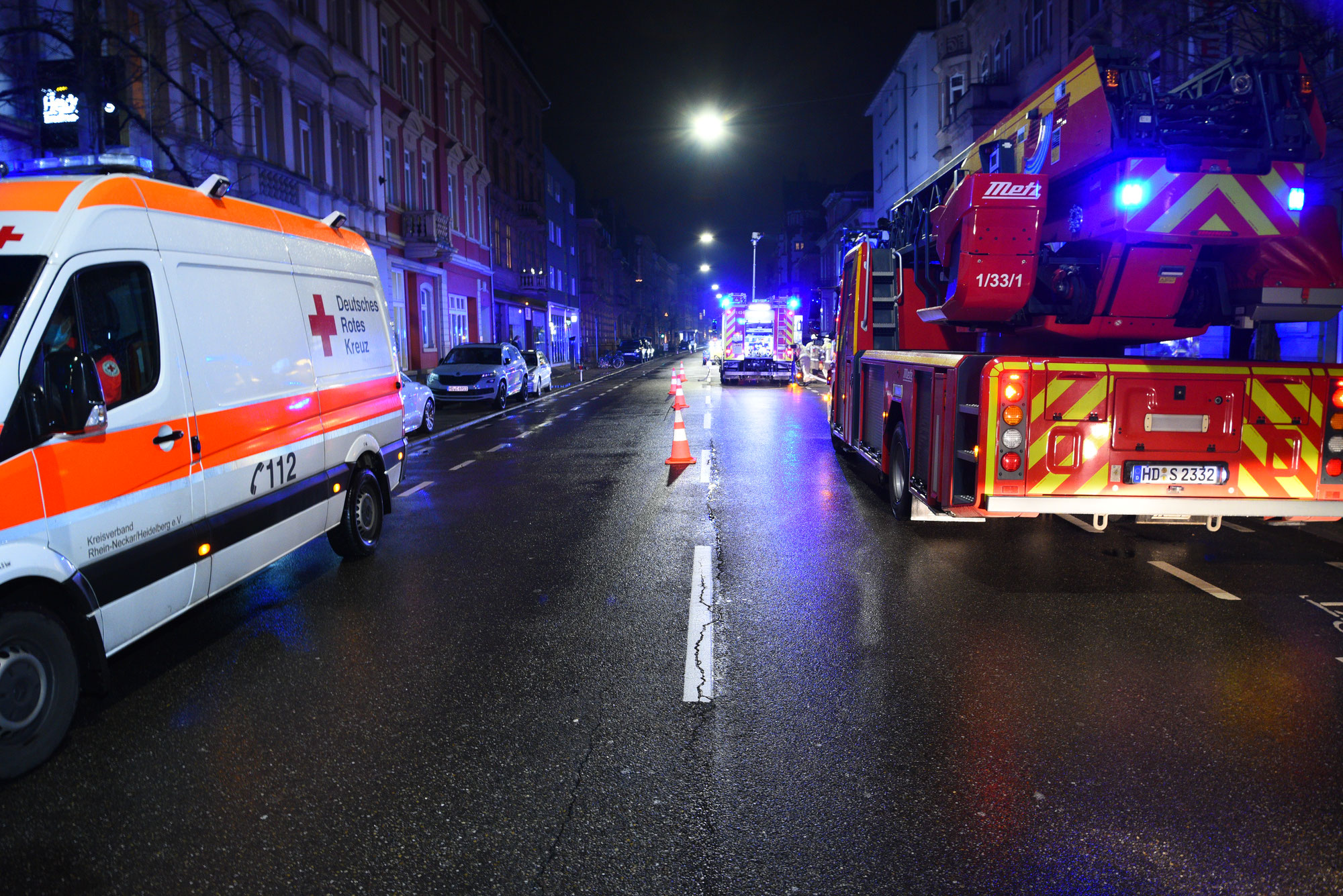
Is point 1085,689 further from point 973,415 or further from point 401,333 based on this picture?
point 401,333

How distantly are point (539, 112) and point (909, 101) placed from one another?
24.4 meters

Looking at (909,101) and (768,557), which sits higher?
(909,101)

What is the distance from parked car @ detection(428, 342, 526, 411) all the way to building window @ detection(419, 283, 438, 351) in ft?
27.3

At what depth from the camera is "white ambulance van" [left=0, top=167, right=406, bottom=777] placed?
374 centimetres

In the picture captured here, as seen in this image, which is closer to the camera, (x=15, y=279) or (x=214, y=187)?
(x=15, y=279)

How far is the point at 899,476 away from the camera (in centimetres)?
873

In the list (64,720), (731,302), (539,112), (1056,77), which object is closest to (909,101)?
(731,302)

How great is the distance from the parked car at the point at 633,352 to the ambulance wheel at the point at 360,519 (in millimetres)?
59397

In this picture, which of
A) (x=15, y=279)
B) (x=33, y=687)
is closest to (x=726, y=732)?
(x=33, y=687)

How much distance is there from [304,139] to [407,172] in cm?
858

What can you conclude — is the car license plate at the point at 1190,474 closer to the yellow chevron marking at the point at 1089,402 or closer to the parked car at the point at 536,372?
the yellow chevron marking at the point at 1089,402

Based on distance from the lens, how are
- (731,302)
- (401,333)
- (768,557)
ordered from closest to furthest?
(768,557)
(401,333)
(731,302)

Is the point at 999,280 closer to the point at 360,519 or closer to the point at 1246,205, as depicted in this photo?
the point at 1246,205

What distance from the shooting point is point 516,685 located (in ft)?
15.3
